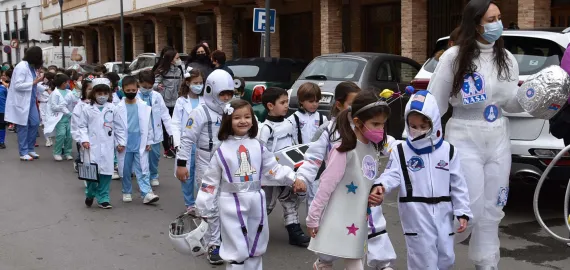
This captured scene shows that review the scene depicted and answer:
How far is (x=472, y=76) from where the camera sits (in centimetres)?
441

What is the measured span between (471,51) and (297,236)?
8.25ft

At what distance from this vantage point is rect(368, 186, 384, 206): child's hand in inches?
163

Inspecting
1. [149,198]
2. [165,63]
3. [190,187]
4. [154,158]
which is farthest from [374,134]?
[165,63]

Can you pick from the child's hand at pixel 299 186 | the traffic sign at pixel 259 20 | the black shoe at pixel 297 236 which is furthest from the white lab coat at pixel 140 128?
the traffic sign at pixel 259 20

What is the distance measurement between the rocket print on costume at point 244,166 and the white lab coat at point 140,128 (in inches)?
147

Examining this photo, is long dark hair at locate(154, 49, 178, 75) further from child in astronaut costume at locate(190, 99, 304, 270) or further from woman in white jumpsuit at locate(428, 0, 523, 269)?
woman in white jumpsuit at locate(428, 0, 523, 269)

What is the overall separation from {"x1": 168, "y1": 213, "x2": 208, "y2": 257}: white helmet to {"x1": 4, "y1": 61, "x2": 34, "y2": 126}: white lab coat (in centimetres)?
837

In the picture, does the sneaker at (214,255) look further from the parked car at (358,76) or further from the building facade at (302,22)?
the building facade at (302,22)


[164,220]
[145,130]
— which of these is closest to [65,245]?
[164,220]

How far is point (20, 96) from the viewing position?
1205 cm

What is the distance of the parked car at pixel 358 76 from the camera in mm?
11234

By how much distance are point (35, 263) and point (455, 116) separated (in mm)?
3638

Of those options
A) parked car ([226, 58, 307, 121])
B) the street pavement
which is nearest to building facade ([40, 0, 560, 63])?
parked car ([226, 58, 307, 121])

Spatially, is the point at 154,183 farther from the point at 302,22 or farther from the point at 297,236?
the point at 302,22
